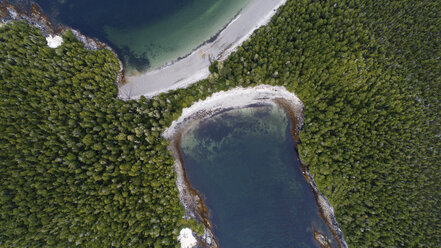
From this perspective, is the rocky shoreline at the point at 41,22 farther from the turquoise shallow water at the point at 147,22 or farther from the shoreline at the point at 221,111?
the shoreline at the point at 221,111

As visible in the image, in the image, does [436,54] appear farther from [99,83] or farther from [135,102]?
[99,83]

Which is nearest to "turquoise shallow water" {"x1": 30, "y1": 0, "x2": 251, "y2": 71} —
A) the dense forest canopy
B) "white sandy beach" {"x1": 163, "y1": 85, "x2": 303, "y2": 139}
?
the dense forest canopy

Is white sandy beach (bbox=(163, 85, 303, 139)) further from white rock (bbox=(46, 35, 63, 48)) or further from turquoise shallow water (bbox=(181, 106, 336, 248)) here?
white rock (bbox=(46, 35, 63, 48))

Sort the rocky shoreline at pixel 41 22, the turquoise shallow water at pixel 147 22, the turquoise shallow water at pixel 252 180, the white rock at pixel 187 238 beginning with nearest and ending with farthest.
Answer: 1. the white rock at pixel 187 238
2. the rocky shoreline at pixel 41 22
3. the turquoise shallow water at pixel 252 180
4. the turquoise shallow water at pixel 147 22

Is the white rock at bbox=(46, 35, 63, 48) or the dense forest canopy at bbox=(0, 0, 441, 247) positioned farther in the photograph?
the white rock at bbox=(46, 35, 63, 48)

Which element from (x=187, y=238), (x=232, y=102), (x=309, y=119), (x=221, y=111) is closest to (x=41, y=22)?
(x=221, y=111)

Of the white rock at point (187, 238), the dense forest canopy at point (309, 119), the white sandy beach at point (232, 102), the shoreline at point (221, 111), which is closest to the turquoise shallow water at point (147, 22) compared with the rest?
the dense forest canopy at point (309, 119)

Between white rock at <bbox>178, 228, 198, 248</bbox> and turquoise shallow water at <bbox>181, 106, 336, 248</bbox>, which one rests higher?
turquoise shallow water at <bbox>181, 106, 336, 248</bbox>

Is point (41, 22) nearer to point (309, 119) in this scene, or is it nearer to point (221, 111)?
point (221, 111)
